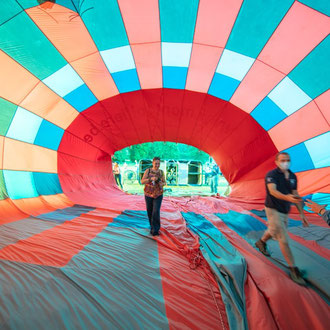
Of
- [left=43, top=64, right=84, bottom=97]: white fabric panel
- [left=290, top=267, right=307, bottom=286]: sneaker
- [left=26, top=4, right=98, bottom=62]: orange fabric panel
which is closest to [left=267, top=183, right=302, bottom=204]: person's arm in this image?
[left=290, top=267, right=307, bottom=286]: sneaker

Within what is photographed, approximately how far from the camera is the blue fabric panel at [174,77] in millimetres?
4019

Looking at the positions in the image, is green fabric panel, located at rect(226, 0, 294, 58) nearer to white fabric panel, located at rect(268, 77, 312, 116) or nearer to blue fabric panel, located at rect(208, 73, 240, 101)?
blue fabric panel, located at rect(208, 73, 240, 101)

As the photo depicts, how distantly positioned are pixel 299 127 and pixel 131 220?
4.65m

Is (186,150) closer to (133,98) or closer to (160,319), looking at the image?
(133,98)

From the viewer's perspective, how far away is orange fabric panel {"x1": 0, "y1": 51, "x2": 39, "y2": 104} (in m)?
3.12

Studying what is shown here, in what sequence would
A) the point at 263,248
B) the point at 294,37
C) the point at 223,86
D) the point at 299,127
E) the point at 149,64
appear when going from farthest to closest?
the point at 223,86 → the point at 299,127 → the point at 149,64 → the point at 294,37 → the point at 263,248

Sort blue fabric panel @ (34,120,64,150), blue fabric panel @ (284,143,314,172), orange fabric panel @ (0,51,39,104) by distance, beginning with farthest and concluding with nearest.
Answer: blue fabric panel @ (34,120,64,150) → blue fabric panel @ (284,143,314,172) → orange fabric panel @ (0,51,39,104)

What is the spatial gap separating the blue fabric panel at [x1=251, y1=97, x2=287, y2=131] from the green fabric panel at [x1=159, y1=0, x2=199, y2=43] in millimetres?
2436

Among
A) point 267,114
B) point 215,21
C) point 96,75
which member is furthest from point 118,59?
point 267,114

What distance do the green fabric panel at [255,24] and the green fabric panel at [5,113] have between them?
5.03 metres

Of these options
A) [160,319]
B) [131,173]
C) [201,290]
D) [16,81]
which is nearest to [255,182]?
[201,290]

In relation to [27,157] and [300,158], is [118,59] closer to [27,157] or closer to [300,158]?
[27,157]

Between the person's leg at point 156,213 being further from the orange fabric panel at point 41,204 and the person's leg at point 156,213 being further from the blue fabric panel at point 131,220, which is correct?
the orange fabric panel at point 41,204

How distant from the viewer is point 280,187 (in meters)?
1.87
